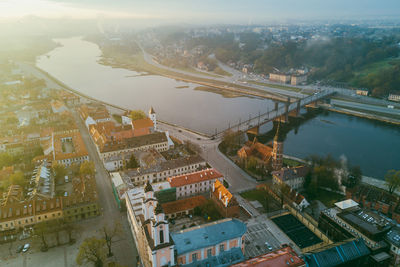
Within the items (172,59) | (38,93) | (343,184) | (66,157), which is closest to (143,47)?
(172,59)

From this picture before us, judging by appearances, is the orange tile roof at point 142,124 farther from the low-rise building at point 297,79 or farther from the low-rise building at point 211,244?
the low-rise building at point 297,79

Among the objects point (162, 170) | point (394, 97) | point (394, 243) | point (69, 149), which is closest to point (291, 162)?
point (162, 170)

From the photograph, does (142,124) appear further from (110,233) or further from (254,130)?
(110,233)

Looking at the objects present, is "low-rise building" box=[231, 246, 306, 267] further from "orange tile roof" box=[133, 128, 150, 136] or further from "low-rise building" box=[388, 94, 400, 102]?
"low-rise building" box=[388, 94, 400, 102]

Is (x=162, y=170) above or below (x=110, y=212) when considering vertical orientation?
above

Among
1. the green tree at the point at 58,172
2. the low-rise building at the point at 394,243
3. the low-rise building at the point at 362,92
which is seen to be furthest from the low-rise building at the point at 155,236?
the low-rise building at the point at 362,92

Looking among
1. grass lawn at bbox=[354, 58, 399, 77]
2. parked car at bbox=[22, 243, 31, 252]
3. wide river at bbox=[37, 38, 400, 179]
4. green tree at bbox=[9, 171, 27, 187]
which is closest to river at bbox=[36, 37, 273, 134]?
wide river at bbox=[37, 38, 400, 179]
